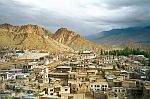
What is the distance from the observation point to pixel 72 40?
107500mm

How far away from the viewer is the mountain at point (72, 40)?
328 ft

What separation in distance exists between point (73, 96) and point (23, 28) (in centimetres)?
8623

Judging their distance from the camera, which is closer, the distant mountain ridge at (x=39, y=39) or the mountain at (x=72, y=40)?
the distant mountain ridge at (x=39, y=39)

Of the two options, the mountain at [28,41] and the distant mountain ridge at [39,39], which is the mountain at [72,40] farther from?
the mountain at [28,41]

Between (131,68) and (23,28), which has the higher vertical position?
(23,28)

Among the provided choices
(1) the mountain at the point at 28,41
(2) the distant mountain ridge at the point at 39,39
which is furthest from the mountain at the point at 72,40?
(1) the mountain at the point at 28,41

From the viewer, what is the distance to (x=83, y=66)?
37875 mm

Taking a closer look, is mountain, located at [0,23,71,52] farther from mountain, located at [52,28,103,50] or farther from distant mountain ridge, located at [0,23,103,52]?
mountain, located at [52,28,103,50]

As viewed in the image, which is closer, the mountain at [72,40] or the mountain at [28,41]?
the mountain at [28,41]

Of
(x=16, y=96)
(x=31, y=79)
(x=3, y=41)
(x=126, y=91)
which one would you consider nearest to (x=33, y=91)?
(x=16, y=96)

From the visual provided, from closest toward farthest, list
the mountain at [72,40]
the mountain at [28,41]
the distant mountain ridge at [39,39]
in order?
1. the mountain at [28,41]
2. the distant mountain ridge at [39,39]
3. the mountain at [72,40]

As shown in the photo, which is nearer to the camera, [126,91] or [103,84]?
[126,91]

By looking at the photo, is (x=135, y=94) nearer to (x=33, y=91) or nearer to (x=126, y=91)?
(x=126, y=91)

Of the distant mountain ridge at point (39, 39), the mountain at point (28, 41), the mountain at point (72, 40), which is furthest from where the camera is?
the mountain at point (72, 40)
